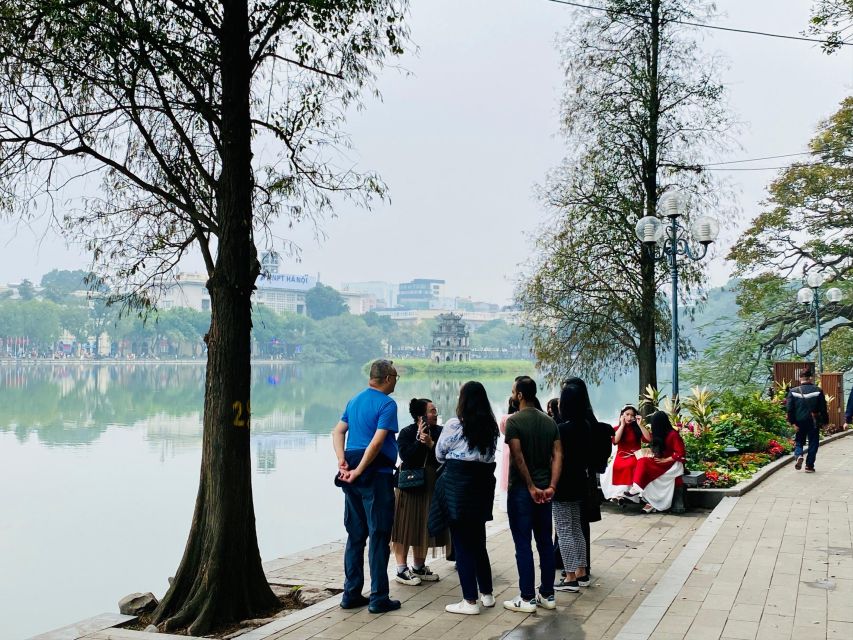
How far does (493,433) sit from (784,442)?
12709mm

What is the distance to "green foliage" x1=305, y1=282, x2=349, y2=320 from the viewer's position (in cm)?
12638

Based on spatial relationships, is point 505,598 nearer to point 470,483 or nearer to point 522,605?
point 522,605

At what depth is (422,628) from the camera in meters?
5.95

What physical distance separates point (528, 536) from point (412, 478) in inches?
51.7

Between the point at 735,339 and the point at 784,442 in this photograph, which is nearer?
the point at 784,442

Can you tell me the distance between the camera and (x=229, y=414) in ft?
24.9

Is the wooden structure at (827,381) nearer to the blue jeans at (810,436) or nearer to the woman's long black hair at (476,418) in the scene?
the blue jeans at (810,436)

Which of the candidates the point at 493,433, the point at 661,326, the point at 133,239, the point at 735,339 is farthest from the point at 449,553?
the point at 735,339

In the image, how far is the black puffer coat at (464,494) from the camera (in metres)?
6.11

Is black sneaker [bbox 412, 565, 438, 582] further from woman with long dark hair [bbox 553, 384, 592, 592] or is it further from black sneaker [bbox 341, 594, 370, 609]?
woman with long dark hair [bbox 553, 384, 592, 592]

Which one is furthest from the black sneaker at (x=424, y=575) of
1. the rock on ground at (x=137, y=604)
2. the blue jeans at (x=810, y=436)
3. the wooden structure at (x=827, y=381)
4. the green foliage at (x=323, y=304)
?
the green foliage at (x=323, y=304)

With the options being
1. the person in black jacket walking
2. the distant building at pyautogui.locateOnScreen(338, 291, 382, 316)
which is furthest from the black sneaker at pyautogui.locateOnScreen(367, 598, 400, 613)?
the distant building at pyautogui.locateOnScreen(338, 291, 382, 316)

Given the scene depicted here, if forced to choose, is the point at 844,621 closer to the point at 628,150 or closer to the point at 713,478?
the point at 713,478

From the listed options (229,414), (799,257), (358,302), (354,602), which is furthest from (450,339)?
(358,302)
